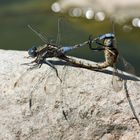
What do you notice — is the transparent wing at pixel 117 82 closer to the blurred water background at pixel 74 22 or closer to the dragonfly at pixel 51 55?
the dragonfly at pixel 51 55

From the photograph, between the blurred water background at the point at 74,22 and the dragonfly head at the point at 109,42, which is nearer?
the dragonfly head at the point at 109,42

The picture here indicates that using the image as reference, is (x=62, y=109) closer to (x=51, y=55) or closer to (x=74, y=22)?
(x=51, y=55)

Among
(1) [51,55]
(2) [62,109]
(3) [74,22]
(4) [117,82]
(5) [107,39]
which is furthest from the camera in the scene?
(3) [74,22]

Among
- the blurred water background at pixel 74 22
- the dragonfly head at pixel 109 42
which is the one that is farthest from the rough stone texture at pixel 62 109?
the blurred water background at pixel 74 22

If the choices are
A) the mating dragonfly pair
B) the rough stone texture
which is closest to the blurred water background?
the mating dragonfly pair

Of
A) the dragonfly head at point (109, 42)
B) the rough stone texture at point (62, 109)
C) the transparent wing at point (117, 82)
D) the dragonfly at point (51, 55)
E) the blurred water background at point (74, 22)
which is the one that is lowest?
the rough stone texture at point (62, 109)

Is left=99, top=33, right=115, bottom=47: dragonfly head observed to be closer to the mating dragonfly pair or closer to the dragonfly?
the mating dragonfly pair

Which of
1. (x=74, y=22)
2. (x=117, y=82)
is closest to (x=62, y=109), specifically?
(x=117, y=82)
